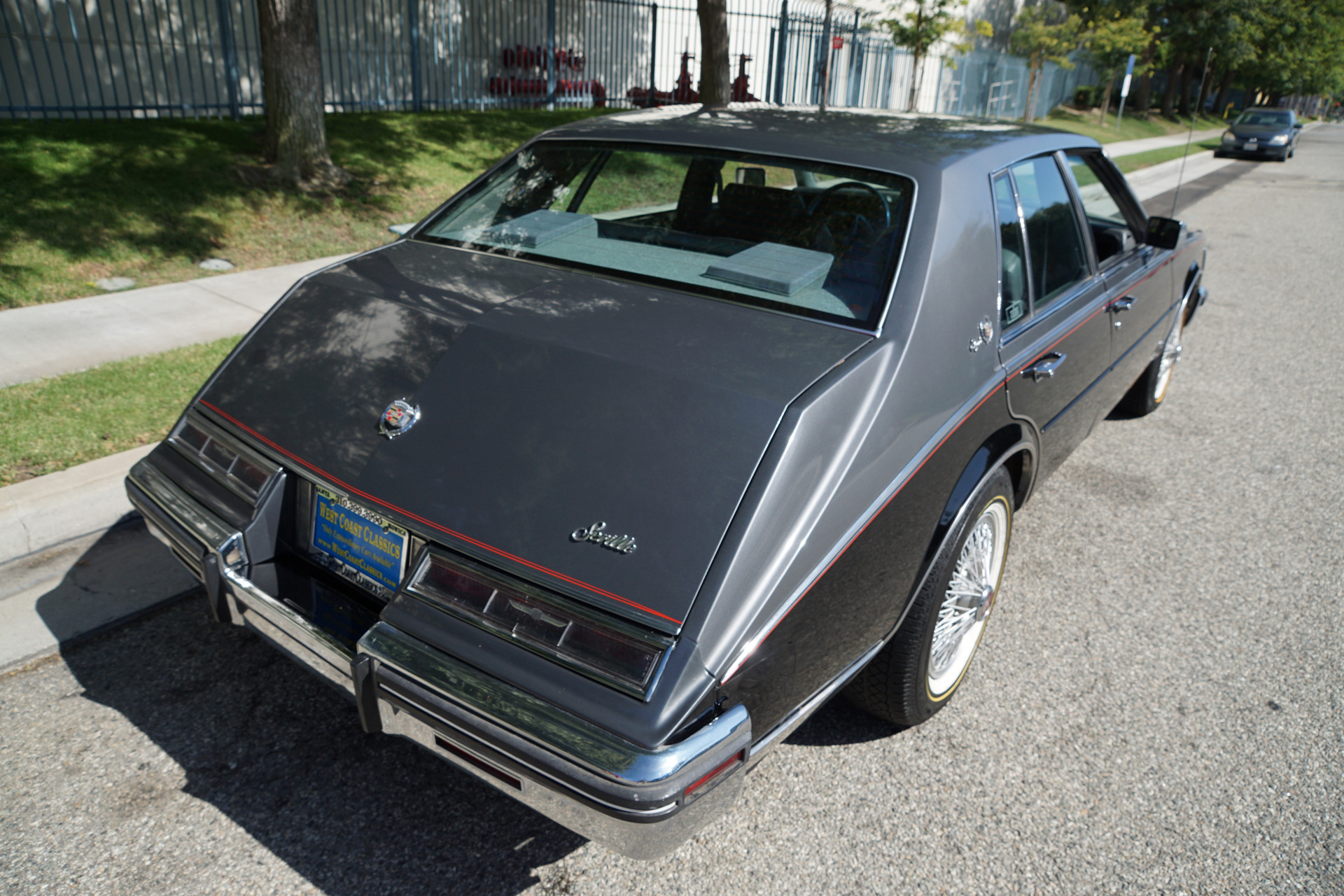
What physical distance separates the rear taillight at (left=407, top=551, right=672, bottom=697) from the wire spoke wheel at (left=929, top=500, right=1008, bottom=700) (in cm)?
112

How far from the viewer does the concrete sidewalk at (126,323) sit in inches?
203

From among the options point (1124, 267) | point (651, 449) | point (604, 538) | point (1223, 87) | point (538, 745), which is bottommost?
point (538, 745)

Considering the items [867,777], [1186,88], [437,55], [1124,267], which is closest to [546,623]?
[867,777]

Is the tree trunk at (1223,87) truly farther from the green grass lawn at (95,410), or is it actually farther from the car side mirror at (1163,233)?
the green grass lawn at (95,410)

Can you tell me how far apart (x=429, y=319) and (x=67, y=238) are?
19.9 feet

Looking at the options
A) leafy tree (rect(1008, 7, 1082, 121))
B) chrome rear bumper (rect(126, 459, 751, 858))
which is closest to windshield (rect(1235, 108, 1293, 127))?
leafy tree (rect(1008, 7, 1082, 121))

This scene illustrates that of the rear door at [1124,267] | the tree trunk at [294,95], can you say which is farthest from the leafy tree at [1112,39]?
the rear door at [1124,267]

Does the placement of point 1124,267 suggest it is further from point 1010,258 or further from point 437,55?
point 437,55

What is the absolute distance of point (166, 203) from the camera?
782 centimetres

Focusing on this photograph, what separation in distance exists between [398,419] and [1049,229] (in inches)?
97.0

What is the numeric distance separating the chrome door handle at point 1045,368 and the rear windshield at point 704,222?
2.40ft

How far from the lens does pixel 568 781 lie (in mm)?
1759

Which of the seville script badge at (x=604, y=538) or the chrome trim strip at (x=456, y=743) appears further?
the seville script badge at (x=604, y=538)

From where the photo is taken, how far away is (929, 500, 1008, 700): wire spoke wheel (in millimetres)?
2725
